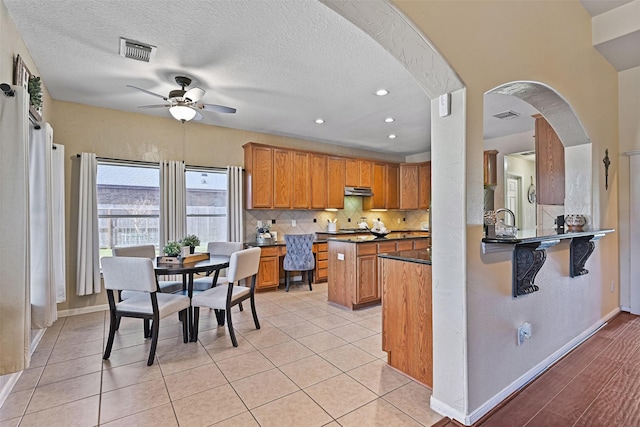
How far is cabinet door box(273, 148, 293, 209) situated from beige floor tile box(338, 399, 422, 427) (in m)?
3.88

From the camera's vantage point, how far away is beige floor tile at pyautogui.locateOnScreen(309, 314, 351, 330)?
11.6 ft

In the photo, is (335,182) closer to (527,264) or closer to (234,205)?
(234,205)

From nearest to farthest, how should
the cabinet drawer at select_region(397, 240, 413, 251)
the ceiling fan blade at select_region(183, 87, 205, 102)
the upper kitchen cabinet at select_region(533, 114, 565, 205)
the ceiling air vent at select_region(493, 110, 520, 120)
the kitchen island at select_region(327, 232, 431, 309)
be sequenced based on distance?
1. the ceiling fan blade at select_region(183, 87, 205, 102)
2. the upper kitchen cabinet at select_region(533, 114, 565, 205)
3. the kitchen island at select_region(327, 232, 431, 309)
4. the ceiling air vent at select_region(493, 110, 520, 120)
5. the cabinet drawer at select_region(397, 240, 413, 251)

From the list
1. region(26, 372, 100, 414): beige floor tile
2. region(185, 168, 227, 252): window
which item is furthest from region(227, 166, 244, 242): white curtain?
region(26, 372, 100, 414): beige floor tile

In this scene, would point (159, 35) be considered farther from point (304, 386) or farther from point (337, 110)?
point (304, 386)

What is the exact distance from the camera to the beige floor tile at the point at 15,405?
1.97 m

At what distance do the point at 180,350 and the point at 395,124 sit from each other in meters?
4.32

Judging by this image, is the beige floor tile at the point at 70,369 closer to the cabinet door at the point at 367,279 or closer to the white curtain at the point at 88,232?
the white curtain at the point at 88,232

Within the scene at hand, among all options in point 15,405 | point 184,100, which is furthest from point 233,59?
point 15,405

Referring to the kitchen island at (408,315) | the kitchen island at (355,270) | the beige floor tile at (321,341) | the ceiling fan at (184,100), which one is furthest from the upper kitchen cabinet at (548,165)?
the ceiling fan at (184,100)

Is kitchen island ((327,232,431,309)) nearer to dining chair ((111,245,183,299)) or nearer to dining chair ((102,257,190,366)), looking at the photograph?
dining chair ((111,245,183,299))

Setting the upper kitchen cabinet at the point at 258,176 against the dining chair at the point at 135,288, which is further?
the upper kitchen cabinet at the point at 258,176

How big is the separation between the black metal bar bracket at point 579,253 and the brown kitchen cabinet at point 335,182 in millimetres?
3947

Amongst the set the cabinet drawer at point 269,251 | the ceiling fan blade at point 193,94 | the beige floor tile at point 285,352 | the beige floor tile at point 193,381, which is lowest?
the beige floor tile at point 285,352
